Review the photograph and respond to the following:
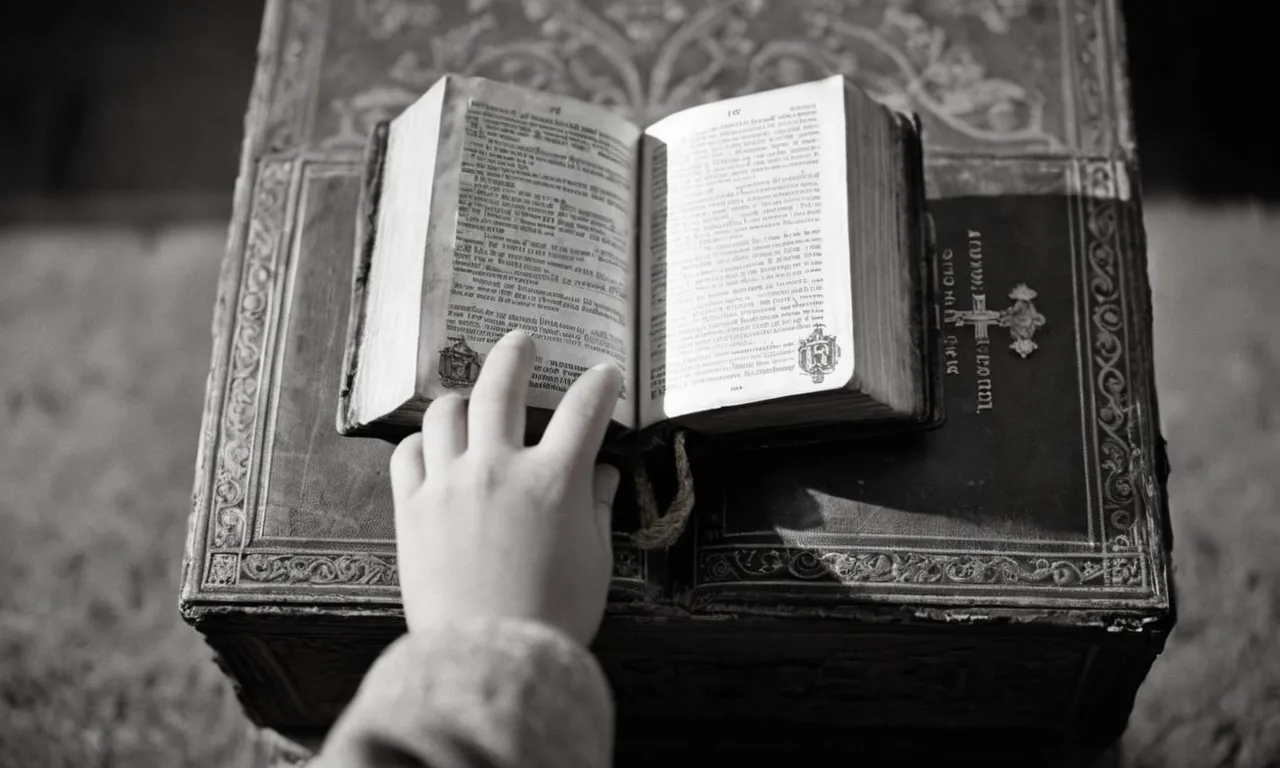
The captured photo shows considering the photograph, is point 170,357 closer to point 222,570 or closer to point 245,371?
point 245,371

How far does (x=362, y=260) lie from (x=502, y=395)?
0.33m

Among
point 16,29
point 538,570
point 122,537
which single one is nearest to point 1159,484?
point 538,570

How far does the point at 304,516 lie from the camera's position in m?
1.33

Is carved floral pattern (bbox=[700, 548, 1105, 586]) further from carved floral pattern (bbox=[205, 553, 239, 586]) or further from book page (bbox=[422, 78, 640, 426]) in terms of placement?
carved floral pattern (bbox=[205, 553, 239, 586])

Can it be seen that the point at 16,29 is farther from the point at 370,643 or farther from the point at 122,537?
the point at 370,643

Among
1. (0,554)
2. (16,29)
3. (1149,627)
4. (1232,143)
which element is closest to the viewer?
(1149,627)

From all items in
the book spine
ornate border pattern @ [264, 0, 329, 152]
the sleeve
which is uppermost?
ornate border pattern @ [264, 0, 329, 152]

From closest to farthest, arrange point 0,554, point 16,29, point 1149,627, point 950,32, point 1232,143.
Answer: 1. point 1149,627
2. point 950,32
3. point 0,554
4. point 1232,143
5. point 16,29

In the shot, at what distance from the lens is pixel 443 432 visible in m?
1.09

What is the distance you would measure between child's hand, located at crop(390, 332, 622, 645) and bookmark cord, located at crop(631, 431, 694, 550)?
0.13 metres

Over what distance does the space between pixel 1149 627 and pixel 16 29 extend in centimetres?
186

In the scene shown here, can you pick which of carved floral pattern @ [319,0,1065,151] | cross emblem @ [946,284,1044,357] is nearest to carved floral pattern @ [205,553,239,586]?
carved floral pattern @ [319,0,1065,151]

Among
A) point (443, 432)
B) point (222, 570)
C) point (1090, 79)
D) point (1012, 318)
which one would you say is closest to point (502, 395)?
point (443, 432)

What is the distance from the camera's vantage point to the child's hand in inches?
39.3
